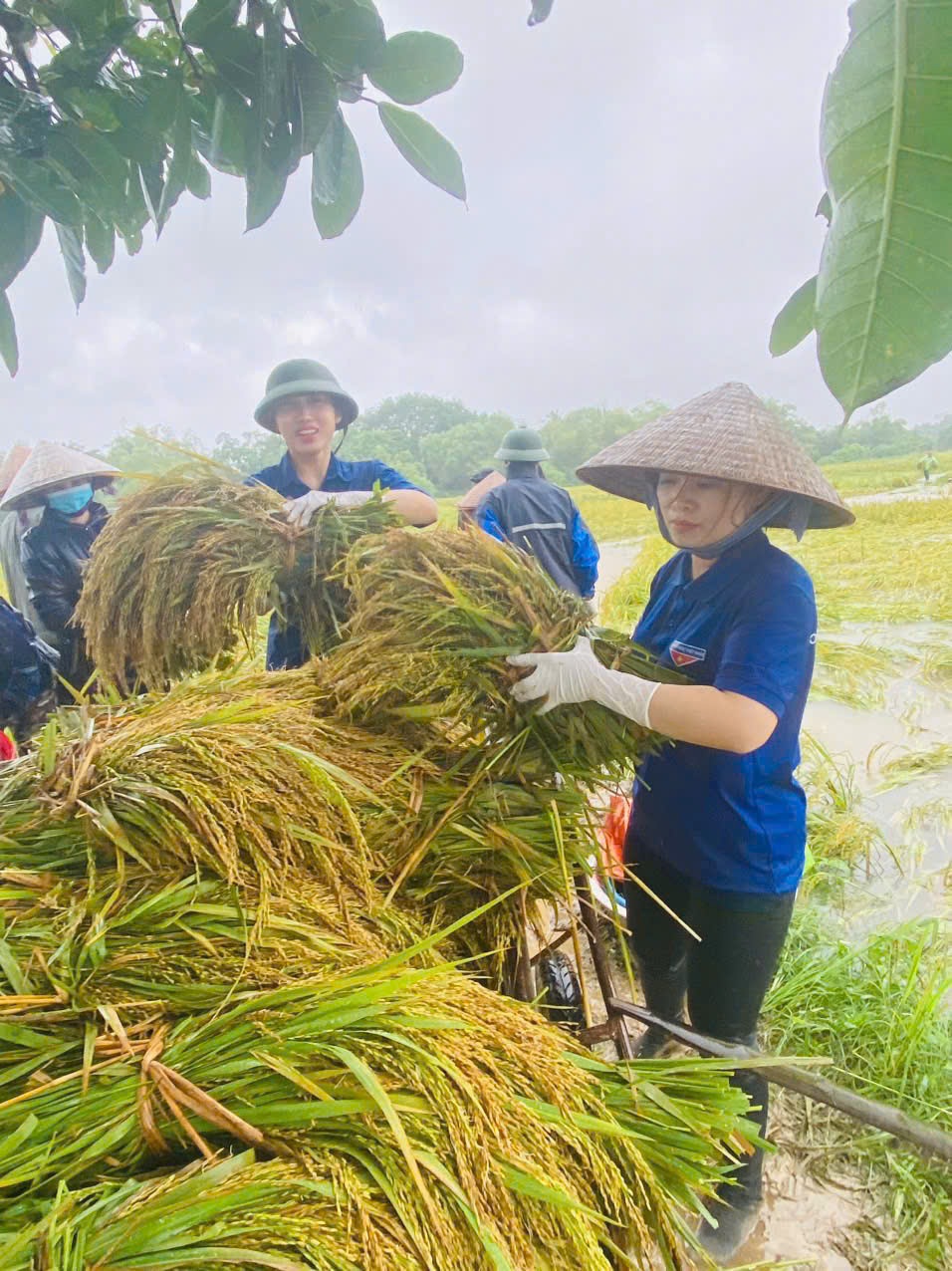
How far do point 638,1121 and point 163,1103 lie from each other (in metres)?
0.69

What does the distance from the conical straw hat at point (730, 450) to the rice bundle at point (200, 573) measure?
2.34ft

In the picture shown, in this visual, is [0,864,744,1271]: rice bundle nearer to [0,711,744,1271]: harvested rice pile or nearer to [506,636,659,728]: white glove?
[0,711,744,1271]: harvested rice pile

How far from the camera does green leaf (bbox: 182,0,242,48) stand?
640 millimetres

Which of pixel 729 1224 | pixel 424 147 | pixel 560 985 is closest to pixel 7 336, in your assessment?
pixel 424 147

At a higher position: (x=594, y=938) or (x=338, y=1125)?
(x=338, y=1125)

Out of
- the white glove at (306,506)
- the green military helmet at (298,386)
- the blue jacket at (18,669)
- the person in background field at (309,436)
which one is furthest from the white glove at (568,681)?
the blue jacket at (18,669)

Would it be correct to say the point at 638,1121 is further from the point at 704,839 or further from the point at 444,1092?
the point at 704,839

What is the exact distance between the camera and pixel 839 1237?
1.90 m

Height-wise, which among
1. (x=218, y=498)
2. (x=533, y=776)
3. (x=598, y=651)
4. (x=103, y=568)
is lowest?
(x=533, y=776)

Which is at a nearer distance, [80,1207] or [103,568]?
[80,1207]

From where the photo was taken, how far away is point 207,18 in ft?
2.13

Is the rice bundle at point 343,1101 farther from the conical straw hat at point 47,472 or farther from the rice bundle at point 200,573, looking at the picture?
the conical straw hat at point 47,472

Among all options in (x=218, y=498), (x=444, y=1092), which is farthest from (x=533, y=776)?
(x=218, y=498)

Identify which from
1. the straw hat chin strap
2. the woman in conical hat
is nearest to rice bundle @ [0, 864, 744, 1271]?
the woman in conical hat
